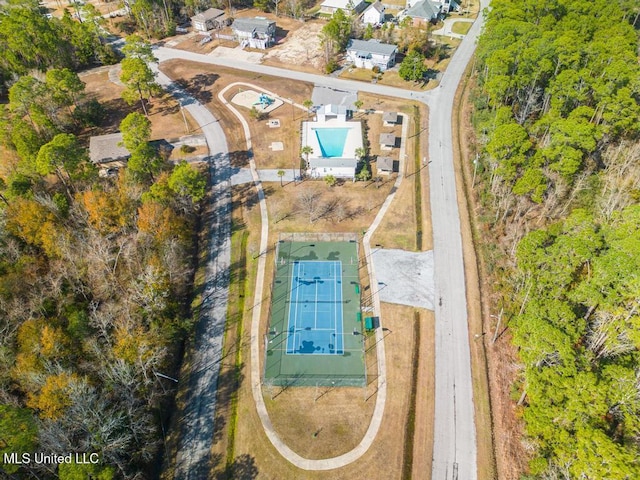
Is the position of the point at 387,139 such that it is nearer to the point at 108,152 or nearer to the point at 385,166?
the point at 385,166

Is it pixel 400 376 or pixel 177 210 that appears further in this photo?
pixel 177 210

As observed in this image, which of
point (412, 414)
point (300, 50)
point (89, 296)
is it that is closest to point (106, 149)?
point (89, 296)

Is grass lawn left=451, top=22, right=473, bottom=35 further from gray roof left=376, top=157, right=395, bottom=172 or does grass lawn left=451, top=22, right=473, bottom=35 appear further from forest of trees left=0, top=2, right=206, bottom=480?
forest of trees left=0, top=2, right=206, bottom=480

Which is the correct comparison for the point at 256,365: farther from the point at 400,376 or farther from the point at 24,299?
the point at 24,299

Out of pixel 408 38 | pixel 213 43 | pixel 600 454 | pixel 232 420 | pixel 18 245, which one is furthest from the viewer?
pixel 213 43

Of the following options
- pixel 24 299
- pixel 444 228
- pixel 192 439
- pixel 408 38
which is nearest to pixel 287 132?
pixel 444 228

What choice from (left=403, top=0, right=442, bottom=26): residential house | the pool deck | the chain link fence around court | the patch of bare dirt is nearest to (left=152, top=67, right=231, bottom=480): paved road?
the chain link fence around court
